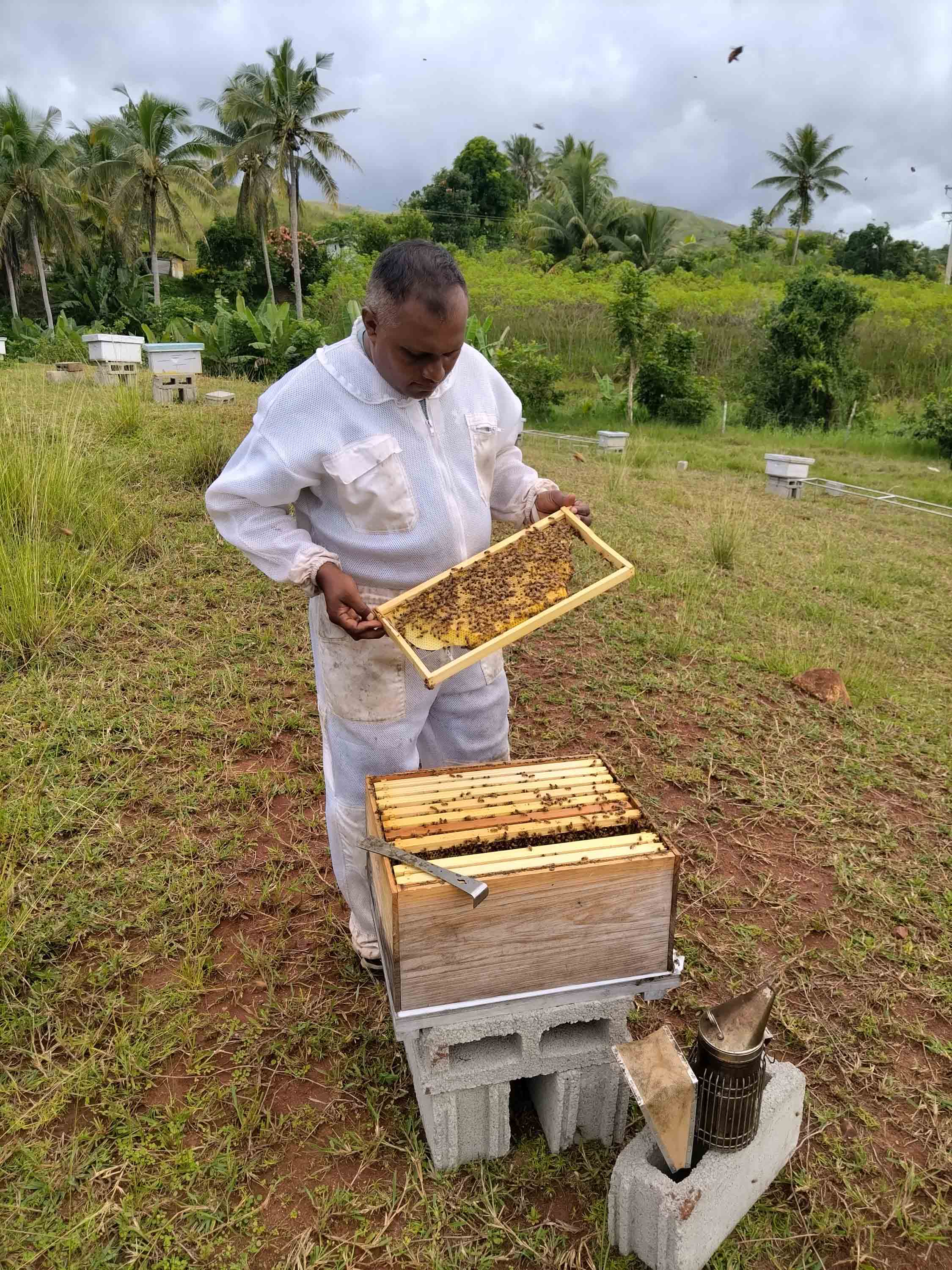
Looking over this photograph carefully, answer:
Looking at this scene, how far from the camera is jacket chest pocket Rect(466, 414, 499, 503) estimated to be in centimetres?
235

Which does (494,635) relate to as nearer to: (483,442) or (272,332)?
(483,442)

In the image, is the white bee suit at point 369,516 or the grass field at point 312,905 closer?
the grass field at point 312,905

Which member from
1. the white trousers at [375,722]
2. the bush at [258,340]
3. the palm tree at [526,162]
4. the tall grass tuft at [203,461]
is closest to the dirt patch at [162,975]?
the white trousers at [375,722]

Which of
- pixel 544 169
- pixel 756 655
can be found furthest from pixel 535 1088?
pixel 544 169

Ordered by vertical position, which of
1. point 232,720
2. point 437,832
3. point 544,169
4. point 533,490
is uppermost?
point 544,169

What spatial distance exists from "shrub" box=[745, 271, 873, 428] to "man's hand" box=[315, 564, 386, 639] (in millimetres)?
18270

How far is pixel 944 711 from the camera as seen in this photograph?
4867 millimetres

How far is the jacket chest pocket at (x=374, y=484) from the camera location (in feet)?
7.09

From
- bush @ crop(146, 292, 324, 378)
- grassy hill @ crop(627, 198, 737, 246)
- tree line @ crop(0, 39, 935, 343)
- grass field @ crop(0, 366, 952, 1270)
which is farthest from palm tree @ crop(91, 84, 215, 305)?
grassy hill @ crop(627, 198, 737, 246)

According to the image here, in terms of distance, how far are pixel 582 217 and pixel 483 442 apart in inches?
1519

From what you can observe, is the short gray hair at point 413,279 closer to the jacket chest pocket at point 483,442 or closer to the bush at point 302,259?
the jacket chest pocket at point 483,442

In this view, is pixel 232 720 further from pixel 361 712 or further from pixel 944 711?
pixel 944 711

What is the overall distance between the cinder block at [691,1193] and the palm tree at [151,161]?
117ft

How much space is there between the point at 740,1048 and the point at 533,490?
1611 millimetres
